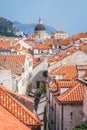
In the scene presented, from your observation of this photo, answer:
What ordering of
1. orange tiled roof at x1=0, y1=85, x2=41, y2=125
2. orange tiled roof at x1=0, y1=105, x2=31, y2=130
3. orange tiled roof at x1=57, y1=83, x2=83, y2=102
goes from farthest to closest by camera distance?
orange tiled roof at x1=57, y1=83, x2=83, y2=102
orange tiled roof at x1=0, y1=85, x2=41, y2=125
orange tiled roof at x1=0, y1=105, x2=31, y2=130

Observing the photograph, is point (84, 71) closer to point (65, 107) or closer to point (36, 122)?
point (65, 107)

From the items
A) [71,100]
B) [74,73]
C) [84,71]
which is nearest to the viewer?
[71,100]

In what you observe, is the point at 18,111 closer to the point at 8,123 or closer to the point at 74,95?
the point at 8,123

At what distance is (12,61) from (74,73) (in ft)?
62.1

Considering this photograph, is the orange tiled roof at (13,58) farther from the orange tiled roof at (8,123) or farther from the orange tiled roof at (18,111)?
the orange tiled roof at (8,123)

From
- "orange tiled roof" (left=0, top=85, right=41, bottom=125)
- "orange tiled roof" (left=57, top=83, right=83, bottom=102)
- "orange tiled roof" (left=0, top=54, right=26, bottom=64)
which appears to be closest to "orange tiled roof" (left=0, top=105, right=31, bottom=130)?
"orange tiled roof" (left=0, top=85, right=41, bottom=125)

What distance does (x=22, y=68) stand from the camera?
211 ft

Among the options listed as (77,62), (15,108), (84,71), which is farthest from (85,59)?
(15,108)

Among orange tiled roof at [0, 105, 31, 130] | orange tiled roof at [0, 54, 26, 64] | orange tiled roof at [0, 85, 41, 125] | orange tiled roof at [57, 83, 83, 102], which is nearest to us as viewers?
orange tiled roof at [0, 105, 31, 130]

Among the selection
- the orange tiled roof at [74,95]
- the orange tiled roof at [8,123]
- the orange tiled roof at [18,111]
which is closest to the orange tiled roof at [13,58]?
the orange tiled roof at [74,95]

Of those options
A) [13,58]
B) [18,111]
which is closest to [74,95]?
[18,111]

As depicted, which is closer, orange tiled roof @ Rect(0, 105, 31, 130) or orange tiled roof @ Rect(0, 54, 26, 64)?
orange tiled roof @ Rect(0, 105, 31, 130)

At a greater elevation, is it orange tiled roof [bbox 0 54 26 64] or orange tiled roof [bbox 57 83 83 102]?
orange tiled roof [bbox 0 54 26 64]

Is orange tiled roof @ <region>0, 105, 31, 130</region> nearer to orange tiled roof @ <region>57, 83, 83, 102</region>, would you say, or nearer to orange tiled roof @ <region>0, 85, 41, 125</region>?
orange tiled roof @ <region>0, 85, 41, 125</region>
